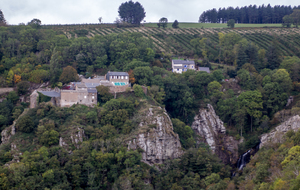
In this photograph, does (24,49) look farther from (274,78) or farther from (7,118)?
(274,78)

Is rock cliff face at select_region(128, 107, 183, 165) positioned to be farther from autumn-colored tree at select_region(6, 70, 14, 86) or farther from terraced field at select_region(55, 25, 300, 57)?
terraced field at select_region(55, 25, 300, 57)

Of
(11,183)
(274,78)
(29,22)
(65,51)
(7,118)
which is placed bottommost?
(11,183)

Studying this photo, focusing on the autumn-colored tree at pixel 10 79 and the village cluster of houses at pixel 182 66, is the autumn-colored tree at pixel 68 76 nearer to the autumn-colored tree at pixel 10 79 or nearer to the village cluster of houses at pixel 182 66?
the autumn-colored tree at pixel 10 79

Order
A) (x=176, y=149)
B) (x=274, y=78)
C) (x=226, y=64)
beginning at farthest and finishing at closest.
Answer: (x=226, y=64) → (x=274, y=78) → (x=176, y=149)

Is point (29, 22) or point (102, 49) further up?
point (29, 22)

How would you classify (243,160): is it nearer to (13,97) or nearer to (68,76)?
(68,76)

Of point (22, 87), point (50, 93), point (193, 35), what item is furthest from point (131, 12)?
point (50, 93)

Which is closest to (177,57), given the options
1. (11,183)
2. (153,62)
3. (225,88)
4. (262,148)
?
(153,62)
